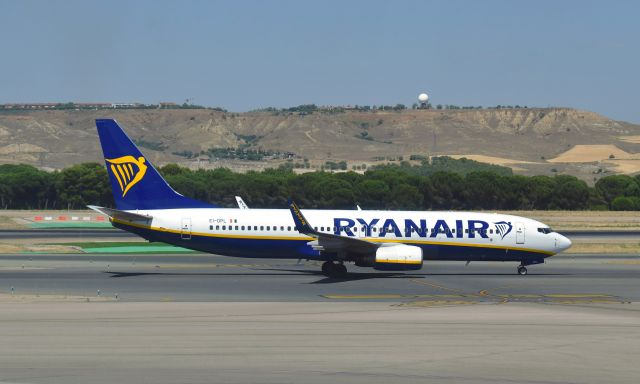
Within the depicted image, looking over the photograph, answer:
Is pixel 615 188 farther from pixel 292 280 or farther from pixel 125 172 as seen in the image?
pixel 125 172

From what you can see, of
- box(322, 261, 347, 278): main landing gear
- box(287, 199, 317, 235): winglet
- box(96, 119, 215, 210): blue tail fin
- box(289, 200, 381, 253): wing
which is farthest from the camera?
box(96, 119, 215, 210): blue tail fin

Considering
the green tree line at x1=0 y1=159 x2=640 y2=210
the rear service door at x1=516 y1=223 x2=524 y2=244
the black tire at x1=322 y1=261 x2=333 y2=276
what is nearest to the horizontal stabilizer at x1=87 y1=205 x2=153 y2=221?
the black tire at x1=322 y1=261 x2=333 y2=276

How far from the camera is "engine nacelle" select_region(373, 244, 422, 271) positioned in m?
46.2

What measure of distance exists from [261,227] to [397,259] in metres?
7.23

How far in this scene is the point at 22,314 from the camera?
32.4 metres

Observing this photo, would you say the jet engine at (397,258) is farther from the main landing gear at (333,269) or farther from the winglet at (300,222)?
the winglet at (300,222)

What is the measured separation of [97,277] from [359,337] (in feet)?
68.8

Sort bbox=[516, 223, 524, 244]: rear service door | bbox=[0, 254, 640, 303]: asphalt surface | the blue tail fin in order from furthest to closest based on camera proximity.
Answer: bbox=[516, 223, 524, 244]: rear service door → the blue tail fin → bbox=[0, 254, 640, 303]: asphalt surface

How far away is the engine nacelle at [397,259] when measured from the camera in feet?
152

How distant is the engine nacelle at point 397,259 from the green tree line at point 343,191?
58638mm

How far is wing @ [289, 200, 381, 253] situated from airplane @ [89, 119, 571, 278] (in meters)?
0.07

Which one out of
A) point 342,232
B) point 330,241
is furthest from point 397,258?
point 342,232

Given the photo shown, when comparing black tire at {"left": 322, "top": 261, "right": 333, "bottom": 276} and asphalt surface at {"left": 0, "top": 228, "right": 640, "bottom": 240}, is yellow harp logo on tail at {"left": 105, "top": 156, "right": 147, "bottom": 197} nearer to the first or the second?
black tire at {"left": 322, "top": 261, "right": 333, "bottom": 276}

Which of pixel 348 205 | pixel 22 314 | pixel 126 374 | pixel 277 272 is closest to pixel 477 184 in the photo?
pixel 348 205
